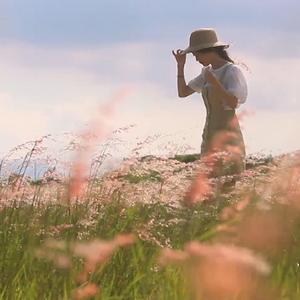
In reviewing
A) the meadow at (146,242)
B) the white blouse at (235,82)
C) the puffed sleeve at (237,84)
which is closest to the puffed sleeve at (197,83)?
the white blouse at (235,82)

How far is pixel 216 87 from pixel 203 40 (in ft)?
2.44

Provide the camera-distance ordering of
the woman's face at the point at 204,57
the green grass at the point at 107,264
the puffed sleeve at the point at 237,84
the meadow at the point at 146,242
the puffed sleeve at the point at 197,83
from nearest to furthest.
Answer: the meadow at the point at 146,242 < the green grass at the point at 107,264 < the puffed sleeve at the point at 237,84 < the woman's face at the point at 204,57 < the puffed sleeve at the point at 197,83

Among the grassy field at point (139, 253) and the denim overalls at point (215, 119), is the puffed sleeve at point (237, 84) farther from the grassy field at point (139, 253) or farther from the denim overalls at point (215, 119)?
the grassy field at point (139, 253)

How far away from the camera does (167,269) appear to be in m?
2.45

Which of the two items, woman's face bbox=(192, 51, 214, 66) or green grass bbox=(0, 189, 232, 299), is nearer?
green grass bbox=(0, 189, 232, 299)

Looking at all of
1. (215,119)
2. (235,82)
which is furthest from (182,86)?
(235,82)

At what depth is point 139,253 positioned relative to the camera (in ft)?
8.16

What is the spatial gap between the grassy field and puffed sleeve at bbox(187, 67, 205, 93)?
204 centimetres

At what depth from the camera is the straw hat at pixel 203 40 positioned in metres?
5.54

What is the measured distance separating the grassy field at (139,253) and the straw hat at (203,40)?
6.85ft

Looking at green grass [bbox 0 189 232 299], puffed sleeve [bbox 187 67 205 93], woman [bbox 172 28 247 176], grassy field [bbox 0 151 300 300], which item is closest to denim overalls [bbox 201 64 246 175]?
woman [bbox 172 28 247 176]

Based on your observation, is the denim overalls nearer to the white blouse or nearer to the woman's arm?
the white blouse

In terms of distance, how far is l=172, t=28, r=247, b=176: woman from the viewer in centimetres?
511

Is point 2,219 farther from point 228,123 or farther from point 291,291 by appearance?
point 228,123
